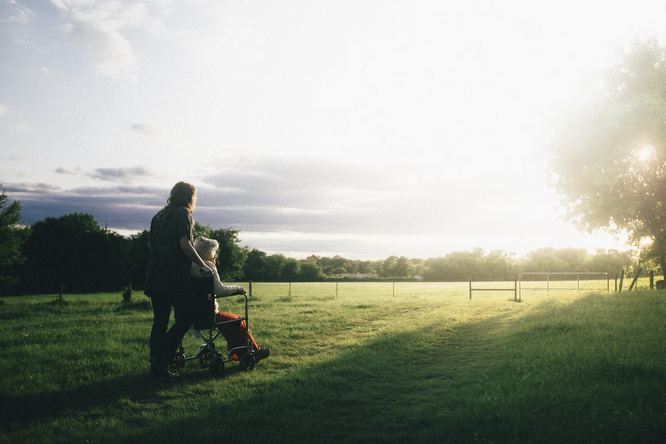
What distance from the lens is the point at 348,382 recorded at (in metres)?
5.27

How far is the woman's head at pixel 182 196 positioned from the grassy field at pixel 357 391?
239 centimetres

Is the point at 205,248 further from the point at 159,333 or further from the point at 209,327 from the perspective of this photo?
the point at 159,333


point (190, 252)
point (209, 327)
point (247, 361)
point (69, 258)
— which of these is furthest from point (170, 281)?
point (69, 258)

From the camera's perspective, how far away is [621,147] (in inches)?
645

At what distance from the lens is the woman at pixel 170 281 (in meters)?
5.05

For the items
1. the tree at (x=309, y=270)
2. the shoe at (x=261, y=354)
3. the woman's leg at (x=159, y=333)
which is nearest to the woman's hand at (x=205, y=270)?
the woman's leg at (x=159, y=333)

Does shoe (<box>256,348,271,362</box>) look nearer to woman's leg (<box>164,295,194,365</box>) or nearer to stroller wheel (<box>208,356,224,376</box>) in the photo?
stroller wheel (<box>208,356,224,376</box>)

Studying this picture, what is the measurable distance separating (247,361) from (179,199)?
2580mm

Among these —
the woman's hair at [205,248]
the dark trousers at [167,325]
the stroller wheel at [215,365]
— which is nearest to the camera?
the dark trousers at [167,325]

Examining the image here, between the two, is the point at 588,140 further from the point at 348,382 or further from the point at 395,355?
the point at 348,382

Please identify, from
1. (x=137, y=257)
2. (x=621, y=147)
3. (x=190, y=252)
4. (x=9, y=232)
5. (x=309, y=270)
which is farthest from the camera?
(x=309, y=270)

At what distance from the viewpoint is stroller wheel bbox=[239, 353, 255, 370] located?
567 cm

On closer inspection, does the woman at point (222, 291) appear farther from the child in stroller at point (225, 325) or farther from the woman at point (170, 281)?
the woman at point (170, 281)

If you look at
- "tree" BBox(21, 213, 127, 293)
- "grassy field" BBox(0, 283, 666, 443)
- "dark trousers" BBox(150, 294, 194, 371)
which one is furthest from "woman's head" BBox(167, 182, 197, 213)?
"tree" BBox(21, 213, 127, 293)
